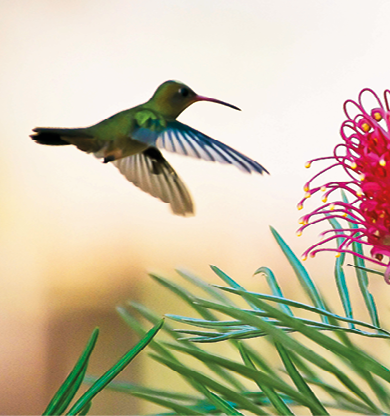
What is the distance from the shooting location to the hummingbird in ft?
2.06

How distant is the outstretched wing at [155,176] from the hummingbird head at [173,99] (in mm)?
65

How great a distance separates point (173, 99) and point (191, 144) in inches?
3.1

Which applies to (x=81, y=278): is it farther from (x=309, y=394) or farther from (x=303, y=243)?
(x=309, y=394)

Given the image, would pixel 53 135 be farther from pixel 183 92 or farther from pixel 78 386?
pixel 78 386

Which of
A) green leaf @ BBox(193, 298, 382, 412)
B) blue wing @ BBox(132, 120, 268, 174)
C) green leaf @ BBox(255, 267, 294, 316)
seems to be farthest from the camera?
blue wing @ BBox(132, 120, 268, 174)

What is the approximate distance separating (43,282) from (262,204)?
1.18ft

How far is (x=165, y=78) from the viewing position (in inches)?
26.6

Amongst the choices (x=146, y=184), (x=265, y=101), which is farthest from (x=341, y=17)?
(x=146, y=184)

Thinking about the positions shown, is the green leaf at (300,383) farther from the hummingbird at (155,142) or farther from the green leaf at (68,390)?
the hummingbird at (155,142)

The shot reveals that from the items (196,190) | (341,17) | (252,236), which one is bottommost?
(252,236)

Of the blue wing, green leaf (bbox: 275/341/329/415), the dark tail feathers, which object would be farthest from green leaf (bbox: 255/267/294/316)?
the dark tail feathers

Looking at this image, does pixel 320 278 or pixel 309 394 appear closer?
pixel 309 394

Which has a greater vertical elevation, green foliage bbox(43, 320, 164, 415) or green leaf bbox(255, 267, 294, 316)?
green foliage bbox(43, 320, 164, 415)

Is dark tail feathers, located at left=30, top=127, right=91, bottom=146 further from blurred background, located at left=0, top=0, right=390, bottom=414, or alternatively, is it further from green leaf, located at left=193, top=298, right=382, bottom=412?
green leaf, located at left=193, top=298, right=382, bottom=412
